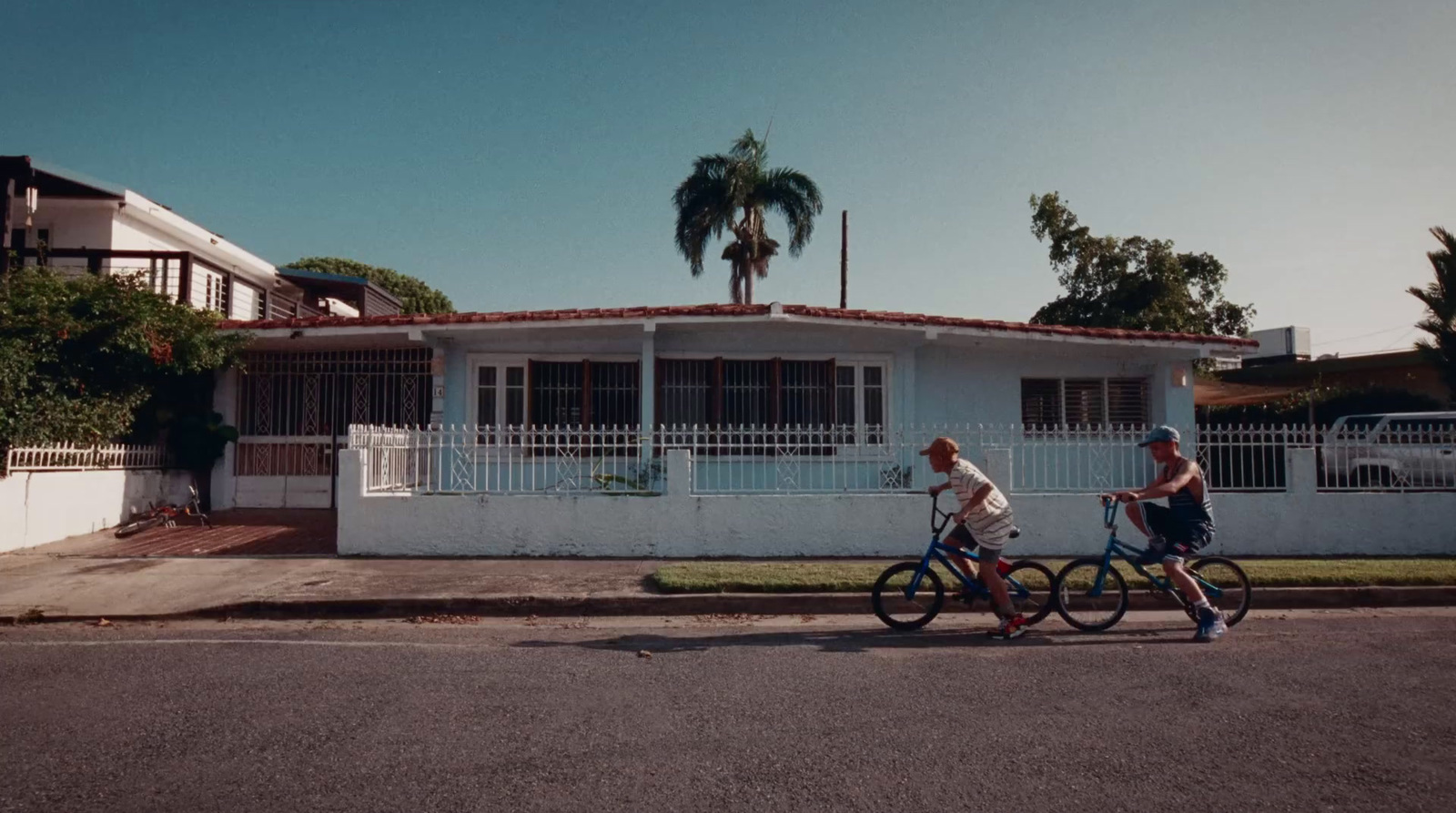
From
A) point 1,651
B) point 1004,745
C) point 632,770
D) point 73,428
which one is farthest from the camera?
point 73,428

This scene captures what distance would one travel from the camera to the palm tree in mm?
24984

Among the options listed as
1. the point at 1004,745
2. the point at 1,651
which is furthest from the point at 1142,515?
the point at 1,651

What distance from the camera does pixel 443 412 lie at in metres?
12.5

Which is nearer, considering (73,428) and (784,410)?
(73,428)

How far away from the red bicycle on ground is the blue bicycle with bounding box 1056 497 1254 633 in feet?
33.8

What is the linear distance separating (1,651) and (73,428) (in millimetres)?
5617

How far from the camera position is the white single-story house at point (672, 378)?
476 inches

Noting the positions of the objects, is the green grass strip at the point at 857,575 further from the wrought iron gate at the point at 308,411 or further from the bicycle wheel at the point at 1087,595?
the wrought iron gate at the point at 308,411

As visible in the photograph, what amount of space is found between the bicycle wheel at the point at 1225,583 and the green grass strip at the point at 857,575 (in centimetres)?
89

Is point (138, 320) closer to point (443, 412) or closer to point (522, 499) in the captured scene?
point (443, 412)

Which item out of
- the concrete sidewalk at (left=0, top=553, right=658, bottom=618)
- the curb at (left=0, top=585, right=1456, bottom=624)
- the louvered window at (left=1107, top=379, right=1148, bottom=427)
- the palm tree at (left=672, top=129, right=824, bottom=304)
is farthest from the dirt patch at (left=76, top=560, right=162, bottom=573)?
the palm tree at (left=672, top=129, right=824, bottom=304)

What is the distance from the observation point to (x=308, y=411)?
43.3 ft

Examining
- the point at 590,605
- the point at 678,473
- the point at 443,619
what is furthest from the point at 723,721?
the point at 678,473

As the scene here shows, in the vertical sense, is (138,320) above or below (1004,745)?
above
